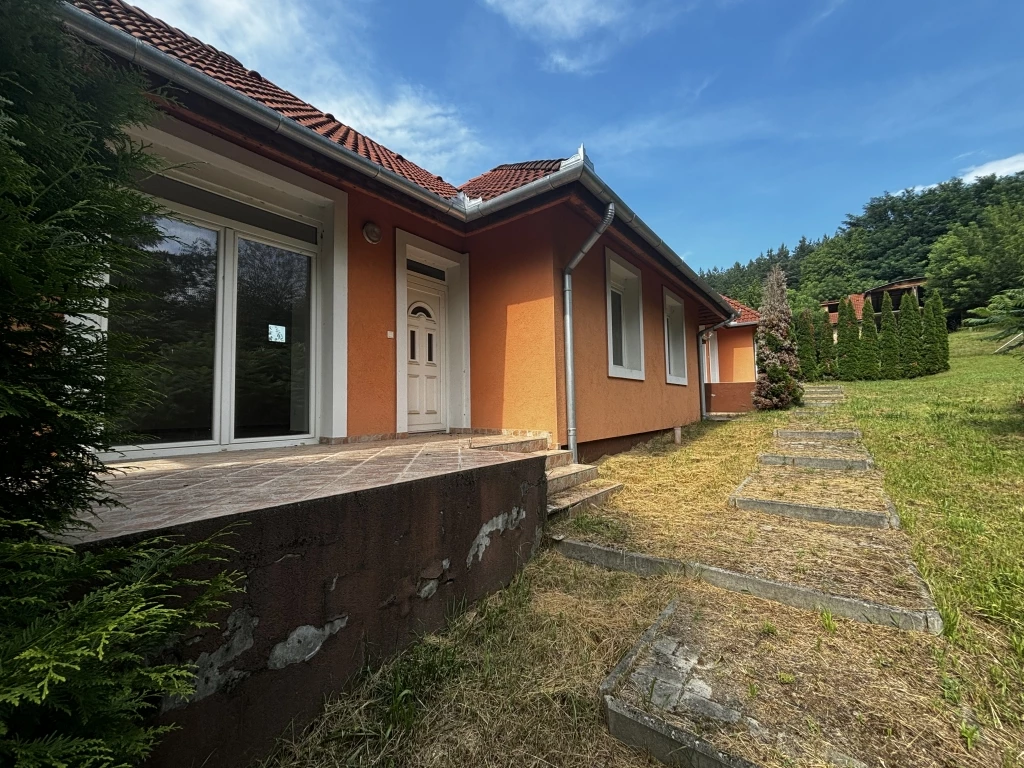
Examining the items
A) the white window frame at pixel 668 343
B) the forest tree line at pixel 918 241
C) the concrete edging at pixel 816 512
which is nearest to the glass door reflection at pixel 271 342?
the concrete edging at pixel 816 512

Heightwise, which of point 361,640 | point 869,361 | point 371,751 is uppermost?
point 869,361

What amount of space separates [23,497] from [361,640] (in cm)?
122

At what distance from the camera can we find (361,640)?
5.80ft

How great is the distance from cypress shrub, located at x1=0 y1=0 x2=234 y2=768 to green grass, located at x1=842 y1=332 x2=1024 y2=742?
2.56 metres

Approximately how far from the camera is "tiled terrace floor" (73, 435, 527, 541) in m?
1.46

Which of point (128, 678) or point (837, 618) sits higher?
point (128, 678)

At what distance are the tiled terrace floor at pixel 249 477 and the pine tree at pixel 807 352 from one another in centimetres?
2139

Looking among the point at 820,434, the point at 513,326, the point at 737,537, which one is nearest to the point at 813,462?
the point at 820,434

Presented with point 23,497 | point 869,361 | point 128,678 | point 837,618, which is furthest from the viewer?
point 869,361

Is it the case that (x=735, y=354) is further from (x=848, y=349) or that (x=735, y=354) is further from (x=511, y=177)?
(x=511, y=177)

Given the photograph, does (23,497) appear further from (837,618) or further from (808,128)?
(808,128)

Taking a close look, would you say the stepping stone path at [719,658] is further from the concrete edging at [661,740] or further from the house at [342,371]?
the house at [342,371]

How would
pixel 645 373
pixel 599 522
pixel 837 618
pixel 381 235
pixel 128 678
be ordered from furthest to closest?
pixel 645 373, pixel 381 235, pixel 599 522, pixel 837 618, pixel 128 678

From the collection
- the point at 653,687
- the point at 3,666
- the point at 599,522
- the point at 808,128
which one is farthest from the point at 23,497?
the point at 808,128
